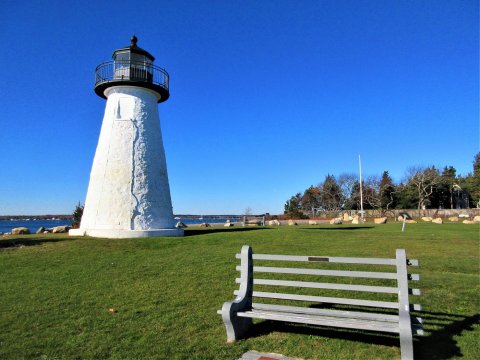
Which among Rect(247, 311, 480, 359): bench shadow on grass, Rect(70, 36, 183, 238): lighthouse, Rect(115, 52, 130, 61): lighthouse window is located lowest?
Rect(247, 311, 480, 359): bench shadow on grass

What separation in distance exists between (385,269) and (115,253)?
9.09 m

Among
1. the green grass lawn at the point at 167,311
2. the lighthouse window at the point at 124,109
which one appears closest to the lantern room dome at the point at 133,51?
the lighthouse window at the point at 124,109

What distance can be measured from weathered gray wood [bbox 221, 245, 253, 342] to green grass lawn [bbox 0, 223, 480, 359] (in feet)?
0.58

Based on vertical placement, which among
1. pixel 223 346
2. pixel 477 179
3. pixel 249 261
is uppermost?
pixel 477 179

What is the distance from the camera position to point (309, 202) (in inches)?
3268

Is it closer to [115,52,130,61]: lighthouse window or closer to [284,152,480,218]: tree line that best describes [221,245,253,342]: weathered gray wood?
[115,52,130,61]: lighthouse window

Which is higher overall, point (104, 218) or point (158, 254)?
point (104, 218)

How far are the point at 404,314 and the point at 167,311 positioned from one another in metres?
3.91

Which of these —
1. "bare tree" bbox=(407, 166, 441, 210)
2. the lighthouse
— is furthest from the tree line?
the lighthouse

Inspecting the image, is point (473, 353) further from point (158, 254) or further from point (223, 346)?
point (158, 254)

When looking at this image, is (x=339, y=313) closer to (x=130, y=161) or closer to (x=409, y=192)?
(x=130, y=161)

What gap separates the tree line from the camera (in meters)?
Answer: 63.8

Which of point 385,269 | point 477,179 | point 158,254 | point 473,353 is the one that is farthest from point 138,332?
point 477,179

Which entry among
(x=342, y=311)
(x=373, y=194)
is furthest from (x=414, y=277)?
(x=373, y=194)
